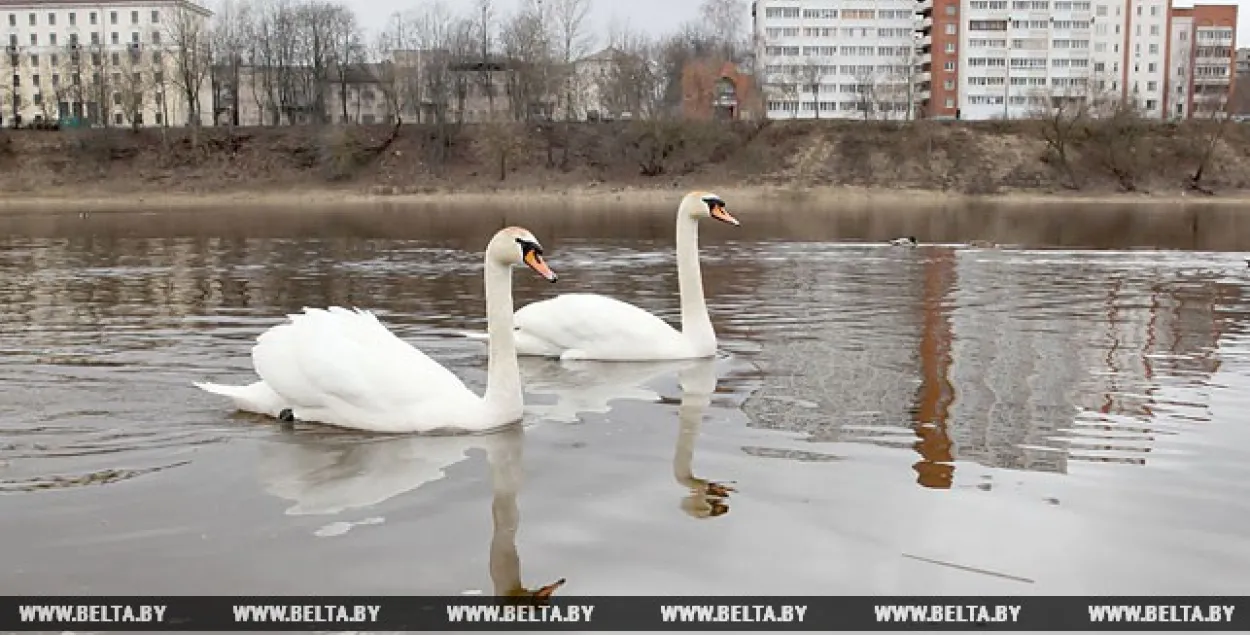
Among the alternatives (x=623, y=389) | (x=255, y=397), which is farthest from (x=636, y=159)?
(x=255, y=397)

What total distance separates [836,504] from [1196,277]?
616 inches

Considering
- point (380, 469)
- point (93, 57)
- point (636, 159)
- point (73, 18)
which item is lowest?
point (380, 469)

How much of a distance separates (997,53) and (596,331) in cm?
10819

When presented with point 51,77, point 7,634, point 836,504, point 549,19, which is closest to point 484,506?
point 836,504

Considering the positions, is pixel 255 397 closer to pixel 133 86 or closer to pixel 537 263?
pixel 537 263

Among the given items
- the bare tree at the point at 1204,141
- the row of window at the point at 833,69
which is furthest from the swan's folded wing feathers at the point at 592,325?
the row of window at the point at 833,69

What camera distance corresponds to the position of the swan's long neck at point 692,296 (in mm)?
11125

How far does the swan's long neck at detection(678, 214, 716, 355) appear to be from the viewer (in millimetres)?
11125

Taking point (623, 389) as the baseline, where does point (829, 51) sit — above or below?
above

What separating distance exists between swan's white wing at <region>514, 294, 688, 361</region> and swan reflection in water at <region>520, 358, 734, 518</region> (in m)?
0.10

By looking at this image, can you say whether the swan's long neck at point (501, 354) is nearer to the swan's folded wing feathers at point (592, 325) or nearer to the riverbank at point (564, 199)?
the swan's folded wing feathers at point (592, 325)

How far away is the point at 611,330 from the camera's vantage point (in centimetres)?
1078

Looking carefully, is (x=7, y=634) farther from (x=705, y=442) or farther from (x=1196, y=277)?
(x=1196, y=277)

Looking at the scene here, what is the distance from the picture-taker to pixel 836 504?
20.9 ft
